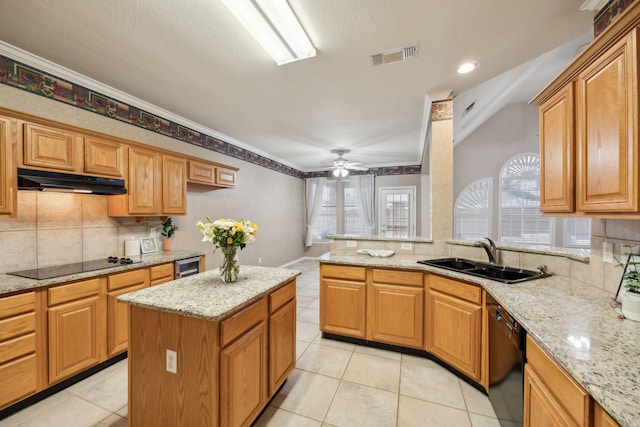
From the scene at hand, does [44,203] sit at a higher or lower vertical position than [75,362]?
higher

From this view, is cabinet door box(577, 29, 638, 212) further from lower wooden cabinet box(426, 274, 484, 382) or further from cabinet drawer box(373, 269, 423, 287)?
cabinet drawer box(373, 269, 423, 287)

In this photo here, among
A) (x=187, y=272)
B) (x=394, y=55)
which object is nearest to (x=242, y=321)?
(x=187, y=272)

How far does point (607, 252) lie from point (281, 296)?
2.17 metres

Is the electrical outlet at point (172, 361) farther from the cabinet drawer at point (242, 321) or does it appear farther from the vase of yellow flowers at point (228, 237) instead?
the vase of yellow flowers at point (228, 237)

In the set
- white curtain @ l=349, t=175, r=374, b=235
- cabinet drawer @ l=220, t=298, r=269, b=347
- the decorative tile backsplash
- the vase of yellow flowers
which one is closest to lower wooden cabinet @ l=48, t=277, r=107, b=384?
the decorative tile backsplash

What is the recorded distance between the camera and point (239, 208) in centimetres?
472

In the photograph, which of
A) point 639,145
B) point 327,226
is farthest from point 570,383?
point 327,226

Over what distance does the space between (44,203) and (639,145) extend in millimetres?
4059

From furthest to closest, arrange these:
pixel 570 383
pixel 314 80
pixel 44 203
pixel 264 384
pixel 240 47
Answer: pixel 314 80 → pixel 44 203 → pixel 240 47 → pixel 264 384 → pixel 570 383

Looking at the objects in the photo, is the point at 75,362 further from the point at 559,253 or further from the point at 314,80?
the point at 559,253

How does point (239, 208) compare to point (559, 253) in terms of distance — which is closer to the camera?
point (559, 253)

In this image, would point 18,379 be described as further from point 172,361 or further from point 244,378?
point 244,378

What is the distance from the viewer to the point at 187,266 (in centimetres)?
296

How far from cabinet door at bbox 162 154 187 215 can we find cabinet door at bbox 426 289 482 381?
3.12 m
